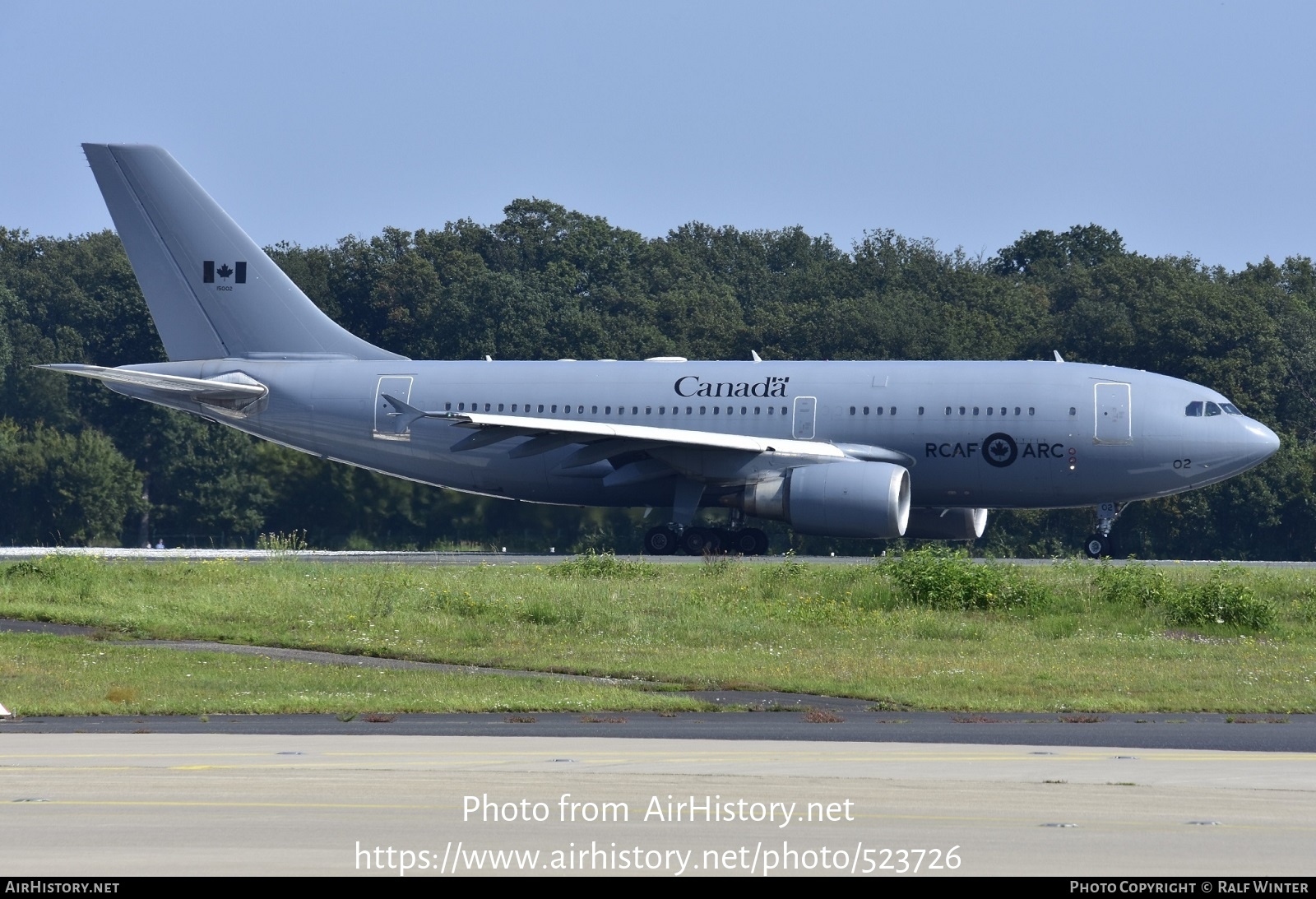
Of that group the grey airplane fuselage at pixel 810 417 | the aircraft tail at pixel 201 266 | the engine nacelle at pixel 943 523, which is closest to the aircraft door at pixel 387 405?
the grey airplane fuselage at pixel 810 417

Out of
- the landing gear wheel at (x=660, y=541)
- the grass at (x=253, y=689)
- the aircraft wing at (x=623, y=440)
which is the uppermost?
the aircraft wing at (x=623, y=440)

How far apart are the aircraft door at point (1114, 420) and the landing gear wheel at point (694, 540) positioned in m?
7.82

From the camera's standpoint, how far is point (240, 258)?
1494 inches

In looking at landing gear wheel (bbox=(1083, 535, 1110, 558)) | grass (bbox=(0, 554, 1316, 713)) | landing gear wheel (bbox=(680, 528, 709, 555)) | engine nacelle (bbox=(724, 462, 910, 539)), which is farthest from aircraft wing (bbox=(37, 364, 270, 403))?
landing gear wheel (bbox=(1083, 535, 1110, 558))

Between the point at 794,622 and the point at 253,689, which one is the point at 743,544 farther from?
the point at 253,689

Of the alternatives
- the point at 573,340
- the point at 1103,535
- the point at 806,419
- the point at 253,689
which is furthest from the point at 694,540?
the point at 573,340

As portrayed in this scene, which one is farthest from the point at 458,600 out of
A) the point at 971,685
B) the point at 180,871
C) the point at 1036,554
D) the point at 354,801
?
the point at 1036,554

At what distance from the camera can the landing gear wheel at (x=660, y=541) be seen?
34.4 metres

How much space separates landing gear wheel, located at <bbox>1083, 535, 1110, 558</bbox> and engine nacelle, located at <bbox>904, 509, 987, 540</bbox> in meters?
2.81

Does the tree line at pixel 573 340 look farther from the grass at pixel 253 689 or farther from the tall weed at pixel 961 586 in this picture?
the grass at pixel 253 689

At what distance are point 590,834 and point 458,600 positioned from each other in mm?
14945

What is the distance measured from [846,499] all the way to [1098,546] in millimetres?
5445

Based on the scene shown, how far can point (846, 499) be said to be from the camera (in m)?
31.6

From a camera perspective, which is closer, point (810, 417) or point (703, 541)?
point (810, 417)
